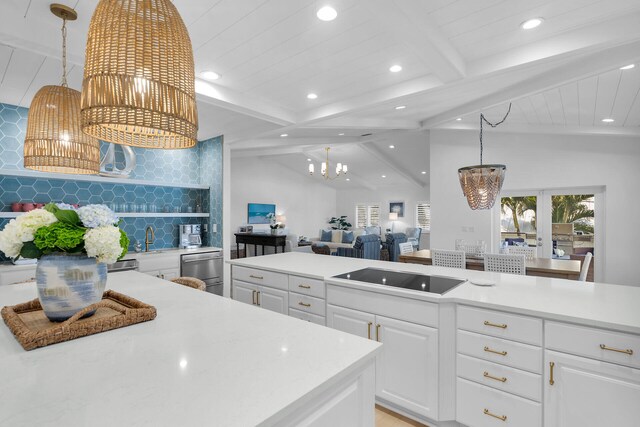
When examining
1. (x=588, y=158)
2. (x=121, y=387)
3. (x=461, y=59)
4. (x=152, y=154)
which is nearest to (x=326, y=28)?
(x=461, y=59)

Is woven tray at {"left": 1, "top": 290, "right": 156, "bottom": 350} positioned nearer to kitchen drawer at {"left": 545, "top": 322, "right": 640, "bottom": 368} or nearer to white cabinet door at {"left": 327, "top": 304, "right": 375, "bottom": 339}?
white cabinet door at {"left": 327, "top": 304, "right": 375, "bottom": 339}

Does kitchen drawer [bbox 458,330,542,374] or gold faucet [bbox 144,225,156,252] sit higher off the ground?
gold faucet [bbox 144,225,156,252]

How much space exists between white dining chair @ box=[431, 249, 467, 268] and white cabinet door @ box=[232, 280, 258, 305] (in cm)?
235

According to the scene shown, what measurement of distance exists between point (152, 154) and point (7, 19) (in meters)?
2.74

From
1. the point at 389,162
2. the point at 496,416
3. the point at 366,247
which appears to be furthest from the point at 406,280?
the point at 389,162

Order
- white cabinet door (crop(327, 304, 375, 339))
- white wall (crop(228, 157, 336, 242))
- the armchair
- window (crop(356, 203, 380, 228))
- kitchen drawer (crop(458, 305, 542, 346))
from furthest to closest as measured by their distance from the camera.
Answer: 1. window (crop(356, 203, 380, 228))
2. white wall (crop(228, 157, 336, 242))
3. the armchair
4. white cabinet door (crop(327, 304, 375, 339))
5. kitchen drawer (crop(458, 305, 542, 346))

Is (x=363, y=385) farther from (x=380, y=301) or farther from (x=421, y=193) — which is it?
(x=421, y=193)

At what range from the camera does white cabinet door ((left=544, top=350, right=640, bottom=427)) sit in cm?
143

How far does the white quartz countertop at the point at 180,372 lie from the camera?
2.38 feet

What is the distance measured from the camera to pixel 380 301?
2.11 metres

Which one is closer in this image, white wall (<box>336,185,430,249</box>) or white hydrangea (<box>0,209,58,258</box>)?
white hydrangea (<box>0,209,58,258</box>)

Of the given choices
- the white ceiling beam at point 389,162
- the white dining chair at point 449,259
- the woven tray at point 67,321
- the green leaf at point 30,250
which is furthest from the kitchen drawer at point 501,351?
the white ceiling beam at point 389,162

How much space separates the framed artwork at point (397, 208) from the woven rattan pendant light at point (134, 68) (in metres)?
12.0

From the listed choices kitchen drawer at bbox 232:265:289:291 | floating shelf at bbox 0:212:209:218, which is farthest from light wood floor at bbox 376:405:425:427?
floating shelf at bbox 0:212:209:218
